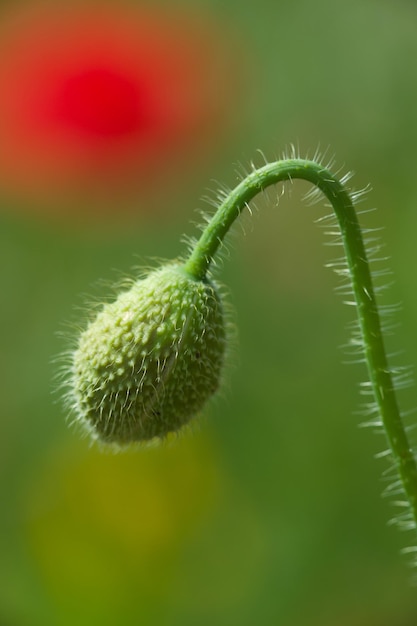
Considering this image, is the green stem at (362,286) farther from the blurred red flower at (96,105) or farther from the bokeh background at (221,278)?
the blurred red flower at (96,105)

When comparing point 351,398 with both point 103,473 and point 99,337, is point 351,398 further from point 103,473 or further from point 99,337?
point 99,337

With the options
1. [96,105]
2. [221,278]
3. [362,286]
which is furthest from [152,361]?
[96,105]

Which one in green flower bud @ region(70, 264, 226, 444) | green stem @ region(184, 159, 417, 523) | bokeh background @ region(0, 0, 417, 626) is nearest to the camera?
green stem @ region(184, 159, 417, 523)

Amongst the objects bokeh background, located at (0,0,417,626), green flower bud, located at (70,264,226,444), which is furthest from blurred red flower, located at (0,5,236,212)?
green flower bud, located at (70,264,226,444)

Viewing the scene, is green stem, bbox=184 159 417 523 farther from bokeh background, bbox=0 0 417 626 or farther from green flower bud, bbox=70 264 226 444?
bokeh background, bbox=0 0 417 626

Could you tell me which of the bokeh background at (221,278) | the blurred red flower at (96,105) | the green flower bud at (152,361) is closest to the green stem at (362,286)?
the green flower bud at (152,361)

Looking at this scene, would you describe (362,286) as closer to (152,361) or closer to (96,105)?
(152,361)

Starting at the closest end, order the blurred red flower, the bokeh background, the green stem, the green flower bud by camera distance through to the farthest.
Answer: the green stem → the green flower bud → the bokeh background → the blurred red flower
